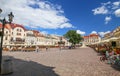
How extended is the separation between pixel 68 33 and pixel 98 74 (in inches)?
2371

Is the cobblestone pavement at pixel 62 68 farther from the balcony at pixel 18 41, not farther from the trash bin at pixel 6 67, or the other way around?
the balcony at pixel 18 41

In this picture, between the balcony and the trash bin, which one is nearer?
the trash bin

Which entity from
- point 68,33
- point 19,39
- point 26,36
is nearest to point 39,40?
point 26,36

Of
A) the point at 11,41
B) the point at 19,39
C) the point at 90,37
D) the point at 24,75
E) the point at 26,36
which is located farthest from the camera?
the point at 90,37

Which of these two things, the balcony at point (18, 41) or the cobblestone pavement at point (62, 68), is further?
the balcony at point (18, 41)

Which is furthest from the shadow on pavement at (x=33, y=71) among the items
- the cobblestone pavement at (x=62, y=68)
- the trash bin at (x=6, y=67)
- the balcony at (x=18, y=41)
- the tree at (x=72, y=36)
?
the balcony at (x=18, y=41)

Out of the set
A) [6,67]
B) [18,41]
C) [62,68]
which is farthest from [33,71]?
[18,41]

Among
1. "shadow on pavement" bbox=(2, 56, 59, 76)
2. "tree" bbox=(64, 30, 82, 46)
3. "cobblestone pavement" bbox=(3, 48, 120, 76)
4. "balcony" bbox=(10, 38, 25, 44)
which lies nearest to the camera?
"shadow on pavement" bbox=(2, 56, 59, 76)

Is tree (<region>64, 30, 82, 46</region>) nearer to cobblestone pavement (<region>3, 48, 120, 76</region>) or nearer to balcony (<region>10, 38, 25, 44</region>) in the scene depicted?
balcony (<region>10, 38, 25, 44</region>)

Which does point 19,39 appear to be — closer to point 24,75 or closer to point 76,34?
point 76,34

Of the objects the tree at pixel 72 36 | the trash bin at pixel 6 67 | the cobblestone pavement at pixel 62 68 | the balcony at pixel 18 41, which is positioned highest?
the tree at pixel 72 36

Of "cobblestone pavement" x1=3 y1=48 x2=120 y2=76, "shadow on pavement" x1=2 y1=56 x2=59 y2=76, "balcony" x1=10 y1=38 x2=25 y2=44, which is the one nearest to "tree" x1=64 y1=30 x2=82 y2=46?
"balcony" x1=10 y1=38 x2=25 y2=44

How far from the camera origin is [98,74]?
8953 mm

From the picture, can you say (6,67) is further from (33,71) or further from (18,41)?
(18,41)
